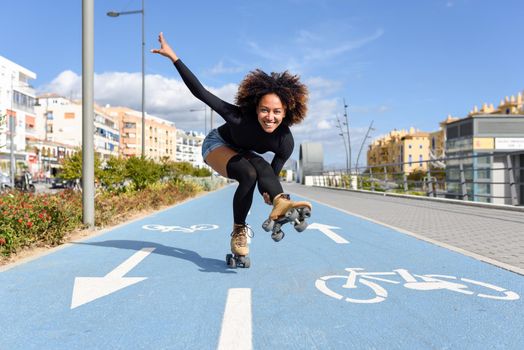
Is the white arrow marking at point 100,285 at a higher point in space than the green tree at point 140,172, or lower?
lower

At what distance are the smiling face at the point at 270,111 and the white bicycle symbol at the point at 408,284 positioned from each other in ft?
4.79

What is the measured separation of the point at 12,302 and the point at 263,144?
2433 millimetres

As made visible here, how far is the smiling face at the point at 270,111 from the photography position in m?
4.30

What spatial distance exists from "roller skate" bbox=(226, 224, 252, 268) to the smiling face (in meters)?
1.03

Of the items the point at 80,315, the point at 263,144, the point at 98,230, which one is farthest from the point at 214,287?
the point at 98,230

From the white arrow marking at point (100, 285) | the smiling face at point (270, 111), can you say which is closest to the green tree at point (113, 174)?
the white arrow marking at point (100, 285)

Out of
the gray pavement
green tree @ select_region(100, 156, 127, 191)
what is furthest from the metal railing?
green tree @ select_region(100, 156, 127, 191)

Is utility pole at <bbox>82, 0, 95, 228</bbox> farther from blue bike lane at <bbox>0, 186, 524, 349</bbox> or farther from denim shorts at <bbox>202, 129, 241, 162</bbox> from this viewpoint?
denim shorts at <bbox>202, 129, 241, 162</bbox>

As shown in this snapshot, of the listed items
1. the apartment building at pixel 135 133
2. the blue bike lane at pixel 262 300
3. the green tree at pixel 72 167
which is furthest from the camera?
the apartment building at pixel 135 133

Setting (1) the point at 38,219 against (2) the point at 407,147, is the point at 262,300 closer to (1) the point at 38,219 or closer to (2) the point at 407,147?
(1) the point at 38,219

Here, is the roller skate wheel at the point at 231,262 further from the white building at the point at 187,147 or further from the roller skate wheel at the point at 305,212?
the white building at the point at 187,147

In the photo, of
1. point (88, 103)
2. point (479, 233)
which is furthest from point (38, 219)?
point (479, 233)

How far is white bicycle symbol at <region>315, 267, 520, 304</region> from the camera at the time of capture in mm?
3480

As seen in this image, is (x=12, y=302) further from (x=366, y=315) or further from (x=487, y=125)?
(x=487, y=125)
